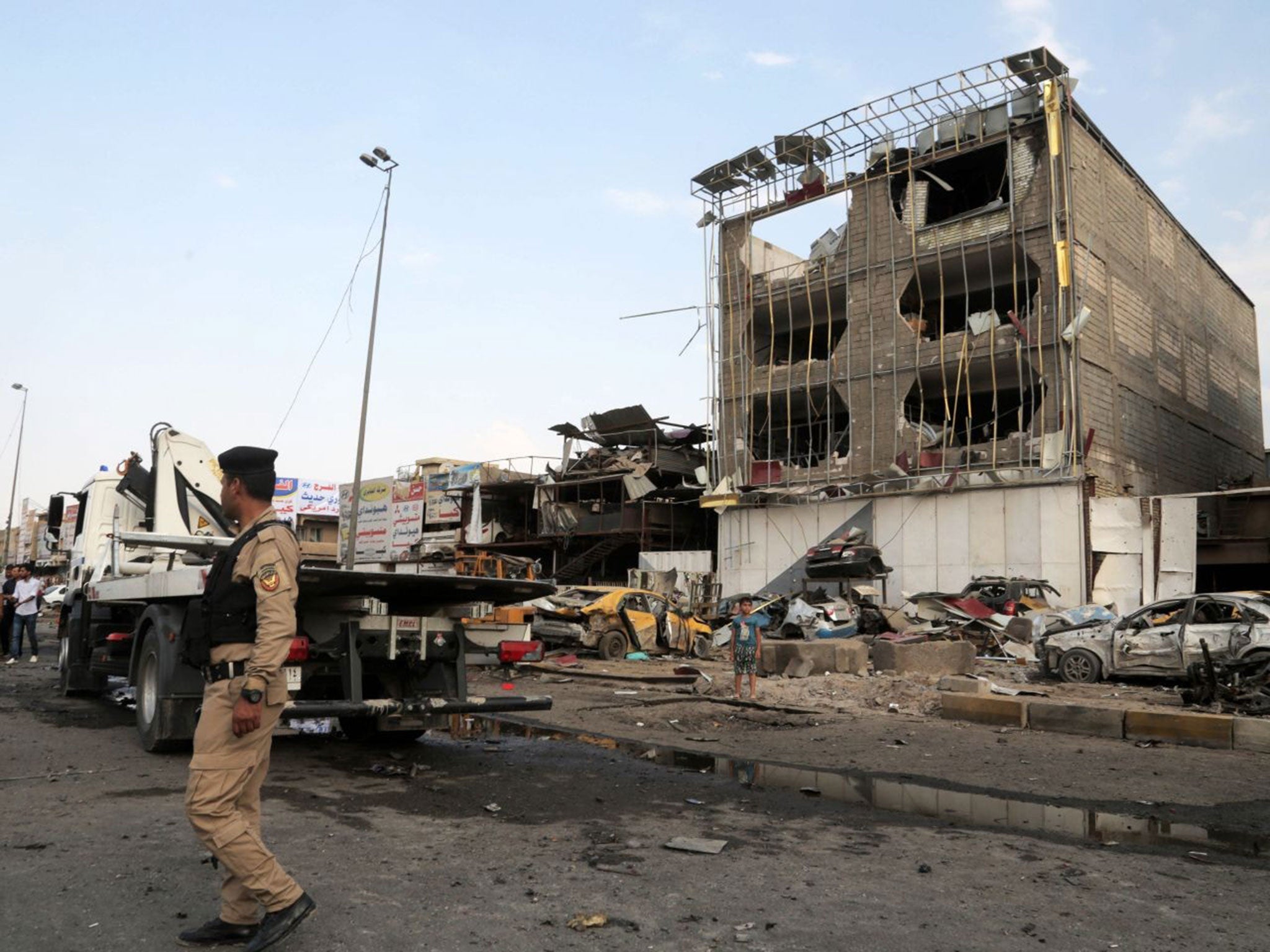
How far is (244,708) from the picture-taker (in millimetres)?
3557

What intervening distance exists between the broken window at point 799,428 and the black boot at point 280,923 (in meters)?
28.1

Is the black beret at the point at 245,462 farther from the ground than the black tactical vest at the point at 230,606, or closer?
farther from the ground

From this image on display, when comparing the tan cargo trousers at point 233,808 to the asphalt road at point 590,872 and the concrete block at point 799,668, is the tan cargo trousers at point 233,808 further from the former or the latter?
the concrete block at point 799,668

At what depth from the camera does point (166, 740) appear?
7.47 m

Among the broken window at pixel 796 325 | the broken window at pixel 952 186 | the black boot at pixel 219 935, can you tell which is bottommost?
the black boot at pixel 219 935

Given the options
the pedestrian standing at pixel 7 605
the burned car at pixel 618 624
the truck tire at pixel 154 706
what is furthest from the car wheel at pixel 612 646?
the truck tire at pixel 154 706

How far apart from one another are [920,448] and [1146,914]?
25.0 meters

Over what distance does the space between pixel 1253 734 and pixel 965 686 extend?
153 inches

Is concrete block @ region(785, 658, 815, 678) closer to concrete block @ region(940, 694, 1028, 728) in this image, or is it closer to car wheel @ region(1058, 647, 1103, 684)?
concrete block @ region(940, 694, 1028, 728)

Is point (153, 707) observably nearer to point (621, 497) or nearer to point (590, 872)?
point (590, 872)

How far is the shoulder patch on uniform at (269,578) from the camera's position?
12.3 feet

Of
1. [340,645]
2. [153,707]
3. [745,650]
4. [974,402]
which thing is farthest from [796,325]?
[340,645]

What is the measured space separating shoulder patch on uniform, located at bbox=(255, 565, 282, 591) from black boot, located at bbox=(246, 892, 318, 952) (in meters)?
1.15

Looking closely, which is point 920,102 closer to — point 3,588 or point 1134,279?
point 1134,279
